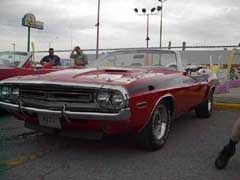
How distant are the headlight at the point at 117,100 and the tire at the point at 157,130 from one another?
605 mm

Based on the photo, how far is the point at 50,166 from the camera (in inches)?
136

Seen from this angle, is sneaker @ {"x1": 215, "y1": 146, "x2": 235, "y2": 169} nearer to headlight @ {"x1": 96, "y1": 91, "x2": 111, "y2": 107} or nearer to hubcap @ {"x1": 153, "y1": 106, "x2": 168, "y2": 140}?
hubcap @ {"x1": 153, "y1": 106, "x2": 168, "y2": 140}

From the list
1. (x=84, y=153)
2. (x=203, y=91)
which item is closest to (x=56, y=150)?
(x=84, y=153)

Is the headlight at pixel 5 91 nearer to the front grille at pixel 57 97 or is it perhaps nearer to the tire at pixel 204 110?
the front grille at pixel 57 97

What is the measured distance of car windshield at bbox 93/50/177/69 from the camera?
534 cm

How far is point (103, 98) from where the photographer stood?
11.4 feet

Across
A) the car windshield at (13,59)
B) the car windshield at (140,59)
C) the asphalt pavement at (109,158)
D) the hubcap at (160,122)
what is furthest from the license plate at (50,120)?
the car windshield at (13,59)

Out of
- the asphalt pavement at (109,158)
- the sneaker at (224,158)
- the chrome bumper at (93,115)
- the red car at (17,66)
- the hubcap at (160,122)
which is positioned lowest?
the asphalt pavement at (109,158)

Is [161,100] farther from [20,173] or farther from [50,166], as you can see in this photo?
[20,173]

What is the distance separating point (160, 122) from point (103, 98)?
1.18 m

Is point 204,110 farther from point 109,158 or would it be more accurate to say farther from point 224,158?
point 109,158

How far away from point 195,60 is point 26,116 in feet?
60.2

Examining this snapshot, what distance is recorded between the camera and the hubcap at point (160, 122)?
13.6 feet

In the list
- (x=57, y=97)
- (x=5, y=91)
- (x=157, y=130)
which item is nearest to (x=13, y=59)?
(x=5, y=91)
